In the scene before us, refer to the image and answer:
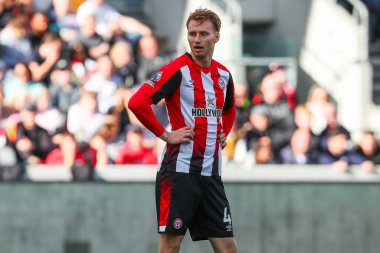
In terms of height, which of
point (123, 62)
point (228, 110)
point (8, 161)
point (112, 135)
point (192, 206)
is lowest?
point (192, 206)

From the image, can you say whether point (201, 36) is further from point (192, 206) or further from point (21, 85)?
point (21, 85)

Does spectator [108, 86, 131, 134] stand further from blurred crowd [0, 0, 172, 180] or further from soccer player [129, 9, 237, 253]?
soccer player [129, 9, 237, 253]

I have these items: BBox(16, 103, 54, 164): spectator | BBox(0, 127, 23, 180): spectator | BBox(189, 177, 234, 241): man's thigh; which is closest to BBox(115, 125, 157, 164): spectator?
BBox(16, 103, 54, 164): spectator

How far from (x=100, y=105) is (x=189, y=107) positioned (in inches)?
185

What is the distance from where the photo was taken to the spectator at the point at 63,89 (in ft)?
39.1

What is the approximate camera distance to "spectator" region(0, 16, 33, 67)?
12.6 metres

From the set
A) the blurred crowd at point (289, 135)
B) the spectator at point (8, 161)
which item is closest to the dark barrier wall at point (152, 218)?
the spectator at point (8, 161)

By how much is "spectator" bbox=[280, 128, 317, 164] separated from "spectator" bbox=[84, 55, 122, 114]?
202 cm

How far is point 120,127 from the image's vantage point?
38.1 ft

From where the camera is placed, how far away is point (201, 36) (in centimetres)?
726

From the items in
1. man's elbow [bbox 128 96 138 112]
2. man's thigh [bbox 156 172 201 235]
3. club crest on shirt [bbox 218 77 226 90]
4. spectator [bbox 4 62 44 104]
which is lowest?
man's thigh [bbox 156 172 201 235]

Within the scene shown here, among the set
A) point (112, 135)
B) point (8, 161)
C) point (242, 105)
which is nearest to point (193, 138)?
point (8, 161)

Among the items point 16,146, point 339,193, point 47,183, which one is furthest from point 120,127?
point 339,193

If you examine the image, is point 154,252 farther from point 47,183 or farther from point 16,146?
point 16,146
